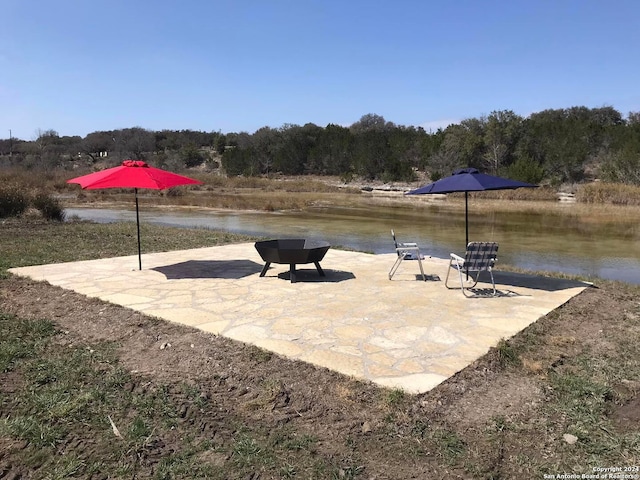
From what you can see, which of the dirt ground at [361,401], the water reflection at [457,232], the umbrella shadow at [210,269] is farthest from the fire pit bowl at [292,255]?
the water reflection at [457,232]

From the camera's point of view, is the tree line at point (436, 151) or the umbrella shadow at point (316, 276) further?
the tree line at point (436, 151)

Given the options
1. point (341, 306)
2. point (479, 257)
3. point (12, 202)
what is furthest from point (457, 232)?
point (12, 202)

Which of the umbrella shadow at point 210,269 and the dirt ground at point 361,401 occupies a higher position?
the umbrella shadow at point 210,269

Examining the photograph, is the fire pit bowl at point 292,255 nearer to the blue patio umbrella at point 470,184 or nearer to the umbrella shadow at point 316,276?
the umbrella shadow at point 316,276

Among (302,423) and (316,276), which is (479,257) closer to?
(316,276)

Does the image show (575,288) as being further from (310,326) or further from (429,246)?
(429,246)

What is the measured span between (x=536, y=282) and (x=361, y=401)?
5028 mm

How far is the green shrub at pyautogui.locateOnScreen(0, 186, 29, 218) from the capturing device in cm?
1577

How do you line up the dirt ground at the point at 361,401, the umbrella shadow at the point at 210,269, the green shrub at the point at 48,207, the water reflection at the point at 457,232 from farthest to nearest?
1. the green shrub at the point at 48,207
2. the water reflection at the point at 457,232
3. the umbrella shadow at the point at 210,269
4. the dirt ground at the point at 361,401

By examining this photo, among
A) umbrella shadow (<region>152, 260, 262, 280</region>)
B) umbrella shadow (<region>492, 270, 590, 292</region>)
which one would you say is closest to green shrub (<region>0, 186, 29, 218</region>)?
umbrella shadow (<region>152, 260, 262, 280</region>)

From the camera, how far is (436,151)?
164 feet

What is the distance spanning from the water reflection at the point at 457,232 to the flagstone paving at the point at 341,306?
15.3 ft

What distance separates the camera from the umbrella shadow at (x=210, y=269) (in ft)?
25.1

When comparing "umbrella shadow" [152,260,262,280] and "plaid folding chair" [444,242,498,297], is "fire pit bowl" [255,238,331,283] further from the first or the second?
"plaid folding chair" [444,242,498,297]
